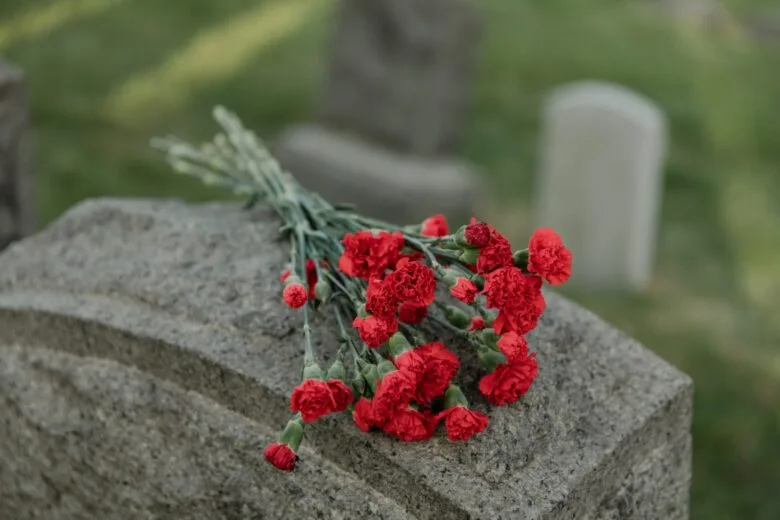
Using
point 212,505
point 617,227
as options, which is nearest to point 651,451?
point 212,505

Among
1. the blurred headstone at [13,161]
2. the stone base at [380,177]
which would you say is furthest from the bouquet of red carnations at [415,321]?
the stone base at [380,177]

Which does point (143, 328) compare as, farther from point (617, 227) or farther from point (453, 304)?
point (617, 227)

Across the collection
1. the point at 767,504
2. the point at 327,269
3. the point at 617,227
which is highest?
the point at 327,269

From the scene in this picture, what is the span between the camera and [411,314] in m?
1.47

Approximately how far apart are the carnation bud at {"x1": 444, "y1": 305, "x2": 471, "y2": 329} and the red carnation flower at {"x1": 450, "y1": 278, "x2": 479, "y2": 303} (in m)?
0.10

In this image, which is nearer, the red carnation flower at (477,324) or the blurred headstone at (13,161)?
the red carnation flower at (477,324)

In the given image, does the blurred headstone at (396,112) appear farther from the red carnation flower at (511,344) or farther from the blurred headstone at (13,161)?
the red carnation flower at (511,344)

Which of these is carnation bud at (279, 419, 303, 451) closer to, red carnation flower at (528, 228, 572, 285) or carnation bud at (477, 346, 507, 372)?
carnation bud at (477, 346, 507, 372)

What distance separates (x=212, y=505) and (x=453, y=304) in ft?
1.52

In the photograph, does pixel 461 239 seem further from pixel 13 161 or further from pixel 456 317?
pixel 13 161

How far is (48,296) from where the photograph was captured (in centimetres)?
174

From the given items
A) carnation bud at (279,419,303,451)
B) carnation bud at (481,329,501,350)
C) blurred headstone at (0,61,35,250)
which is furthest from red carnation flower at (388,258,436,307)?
blurred headstone at (0,61,35,250)

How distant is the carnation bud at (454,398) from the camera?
4.53 feet

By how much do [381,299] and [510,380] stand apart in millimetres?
214
